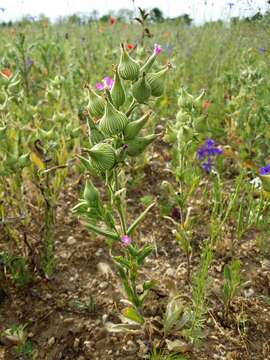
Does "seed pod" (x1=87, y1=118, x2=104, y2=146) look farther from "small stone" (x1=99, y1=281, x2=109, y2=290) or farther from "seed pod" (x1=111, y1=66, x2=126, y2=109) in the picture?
"small stone" (x1=99, y1=281, x2=109, y2=290)

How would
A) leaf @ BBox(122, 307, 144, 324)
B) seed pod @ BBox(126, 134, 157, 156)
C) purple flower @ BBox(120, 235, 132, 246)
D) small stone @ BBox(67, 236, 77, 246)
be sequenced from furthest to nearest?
small stone @ BBox(67, 236, 77, 246)
leaf @ BBox(122, 307, 144, 324)
purple flower @ BBox(120, 235, 132, 246)
seed pod @ BBox(126, 134, 157, 156)

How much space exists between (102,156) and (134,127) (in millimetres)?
152

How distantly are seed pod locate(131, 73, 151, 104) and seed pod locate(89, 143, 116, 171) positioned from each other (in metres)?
0.25

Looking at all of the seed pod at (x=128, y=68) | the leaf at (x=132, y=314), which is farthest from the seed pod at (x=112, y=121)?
the leaf at (x=132, y=314)

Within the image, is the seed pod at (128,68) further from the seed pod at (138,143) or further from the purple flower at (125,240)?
the purple flower at (125,240)

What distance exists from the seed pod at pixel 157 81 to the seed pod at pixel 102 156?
0.35 m

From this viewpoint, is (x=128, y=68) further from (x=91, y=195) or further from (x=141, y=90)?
(x=91, y=195)

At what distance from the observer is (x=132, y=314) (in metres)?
1.51

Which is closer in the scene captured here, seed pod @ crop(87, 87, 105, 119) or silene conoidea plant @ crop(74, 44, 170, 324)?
silene conoidea plant @ crop(74, 44, 170, 324)

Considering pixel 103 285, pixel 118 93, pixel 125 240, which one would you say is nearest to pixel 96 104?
pixel 118 93

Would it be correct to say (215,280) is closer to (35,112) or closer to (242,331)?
(242,331)

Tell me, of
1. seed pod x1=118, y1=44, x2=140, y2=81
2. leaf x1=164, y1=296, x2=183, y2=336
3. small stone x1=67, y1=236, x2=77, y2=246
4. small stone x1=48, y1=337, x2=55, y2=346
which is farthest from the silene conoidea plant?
small stone x1=67, y1=236, x2=77, y2=246

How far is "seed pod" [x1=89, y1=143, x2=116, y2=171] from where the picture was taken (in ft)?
3.80

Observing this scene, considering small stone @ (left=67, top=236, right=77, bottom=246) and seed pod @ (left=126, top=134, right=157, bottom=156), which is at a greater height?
seed pod @ (left=126, top=134, right=157, bottom=156)
